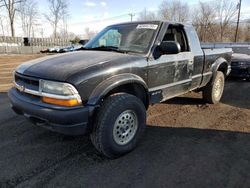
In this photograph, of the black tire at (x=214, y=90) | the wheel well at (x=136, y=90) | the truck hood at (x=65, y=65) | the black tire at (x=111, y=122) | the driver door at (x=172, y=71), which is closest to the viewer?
the truck hood at (x=65, y=65)

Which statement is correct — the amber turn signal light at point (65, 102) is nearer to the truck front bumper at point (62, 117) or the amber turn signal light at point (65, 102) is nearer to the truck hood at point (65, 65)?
the truck front bumper at point (62, 117)

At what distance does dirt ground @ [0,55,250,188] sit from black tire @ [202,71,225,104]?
1008 millimetres

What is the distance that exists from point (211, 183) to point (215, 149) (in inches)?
35.3

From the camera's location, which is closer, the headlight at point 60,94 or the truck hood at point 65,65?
the headlight at point 60,94

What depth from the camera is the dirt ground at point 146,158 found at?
105 inches

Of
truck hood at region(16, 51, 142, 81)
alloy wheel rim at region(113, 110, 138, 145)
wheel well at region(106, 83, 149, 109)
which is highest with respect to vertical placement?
truck hood at region(16, 51, 142, 81)

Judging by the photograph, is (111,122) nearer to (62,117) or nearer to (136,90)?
(62,117)

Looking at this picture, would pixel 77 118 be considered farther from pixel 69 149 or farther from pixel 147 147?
pixel 147 147

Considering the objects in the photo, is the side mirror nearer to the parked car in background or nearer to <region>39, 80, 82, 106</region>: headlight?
<region>39, 80, 82, 106</region>: headlight

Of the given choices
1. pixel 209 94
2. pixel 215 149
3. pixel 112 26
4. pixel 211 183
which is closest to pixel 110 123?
pixel 211 183

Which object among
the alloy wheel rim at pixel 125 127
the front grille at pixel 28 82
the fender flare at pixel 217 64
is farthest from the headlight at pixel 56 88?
the fender flare at pixel 217 64

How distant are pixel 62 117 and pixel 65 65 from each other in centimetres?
73

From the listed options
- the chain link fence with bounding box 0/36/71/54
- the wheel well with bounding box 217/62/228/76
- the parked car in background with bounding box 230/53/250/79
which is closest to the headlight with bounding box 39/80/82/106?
the wheel well with bounding box 217/62/228/76

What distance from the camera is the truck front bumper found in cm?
262
